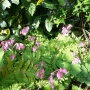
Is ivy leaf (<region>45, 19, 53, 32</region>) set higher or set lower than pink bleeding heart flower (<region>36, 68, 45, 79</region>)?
higher

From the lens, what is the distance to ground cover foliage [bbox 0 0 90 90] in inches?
93.4

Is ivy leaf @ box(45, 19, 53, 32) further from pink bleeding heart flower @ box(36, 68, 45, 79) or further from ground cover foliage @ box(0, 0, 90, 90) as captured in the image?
pink bleeding heart flower @ box(36, 68, 45, 79)

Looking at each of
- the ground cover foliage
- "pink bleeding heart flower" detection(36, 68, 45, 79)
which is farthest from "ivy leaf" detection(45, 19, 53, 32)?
"pink bleeding heart flower" detection(36, 68, 45, 79)

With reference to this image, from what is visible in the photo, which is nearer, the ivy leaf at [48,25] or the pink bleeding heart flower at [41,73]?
the pink bleeding heart flower at [41,73]

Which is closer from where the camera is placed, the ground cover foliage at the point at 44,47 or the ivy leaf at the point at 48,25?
the ground cover foliage at the point at 44,47

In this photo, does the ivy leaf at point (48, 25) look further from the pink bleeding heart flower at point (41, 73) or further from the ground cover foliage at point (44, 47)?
the pink bleeding heart flower at point (41, 73)

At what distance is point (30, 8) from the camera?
306 cm

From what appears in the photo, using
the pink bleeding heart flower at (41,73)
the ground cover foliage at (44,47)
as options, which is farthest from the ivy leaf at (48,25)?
the pink bleeding heart flower at (41,73)

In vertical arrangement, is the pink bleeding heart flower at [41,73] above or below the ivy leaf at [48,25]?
below

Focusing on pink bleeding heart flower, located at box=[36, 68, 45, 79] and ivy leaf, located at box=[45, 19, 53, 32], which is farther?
ivy leaf, located at box=[45, 19, 53, 32]

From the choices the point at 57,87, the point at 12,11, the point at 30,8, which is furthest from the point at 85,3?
the point at 57,87

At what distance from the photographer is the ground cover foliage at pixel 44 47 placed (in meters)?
2.37

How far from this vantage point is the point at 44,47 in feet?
9.80

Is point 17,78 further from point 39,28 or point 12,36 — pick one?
point 39,28
